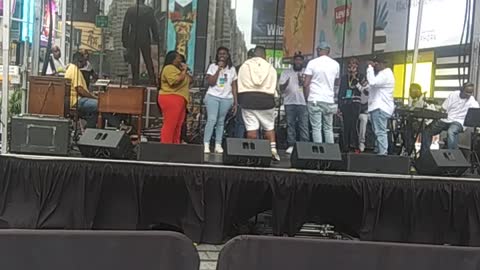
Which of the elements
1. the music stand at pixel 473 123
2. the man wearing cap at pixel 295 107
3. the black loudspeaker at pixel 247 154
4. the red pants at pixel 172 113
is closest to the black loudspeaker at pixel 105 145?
the black loudspeaker at pixel 247 154

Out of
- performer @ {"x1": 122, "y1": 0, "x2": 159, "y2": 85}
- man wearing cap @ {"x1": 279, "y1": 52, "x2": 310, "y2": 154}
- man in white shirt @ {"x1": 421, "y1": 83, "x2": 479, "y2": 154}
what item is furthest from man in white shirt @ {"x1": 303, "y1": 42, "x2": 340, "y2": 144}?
performer @ {"x1": 122, "y1": 0, "x2": 159, "y2": 85}

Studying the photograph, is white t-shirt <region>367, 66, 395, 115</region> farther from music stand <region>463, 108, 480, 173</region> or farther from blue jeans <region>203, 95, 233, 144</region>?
blue jeans <region>203, 95, 233, 144</region>

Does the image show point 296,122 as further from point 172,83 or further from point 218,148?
point 172,83

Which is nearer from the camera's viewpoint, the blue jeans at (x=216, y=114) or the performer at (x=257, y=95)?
the performer at (x=257, y=95)

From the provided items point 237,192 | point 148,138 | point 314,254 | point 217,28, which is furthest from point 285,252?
point 217,28

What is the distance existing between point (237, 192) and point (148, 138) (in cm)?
325

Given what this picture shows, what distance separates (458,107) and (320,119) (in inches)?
101

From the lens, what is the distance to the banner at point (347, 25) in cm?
1068

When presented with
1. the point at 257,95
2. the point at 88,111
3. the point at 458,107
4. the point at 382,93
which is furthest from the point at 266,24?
the point at 88,111

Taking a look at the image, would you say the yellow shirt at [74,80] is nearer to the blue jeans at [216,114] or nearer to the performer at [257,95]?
the blue jeans at [216,114]

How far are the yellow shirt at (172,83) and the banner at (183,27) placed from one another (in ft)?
8.55

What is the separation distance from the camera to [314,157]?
236 inches

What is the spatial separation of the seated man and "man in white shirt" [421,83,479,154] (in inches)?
178

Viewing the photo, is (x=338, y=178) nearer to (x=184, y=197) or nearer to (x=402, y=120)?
(x=184, y=197)
